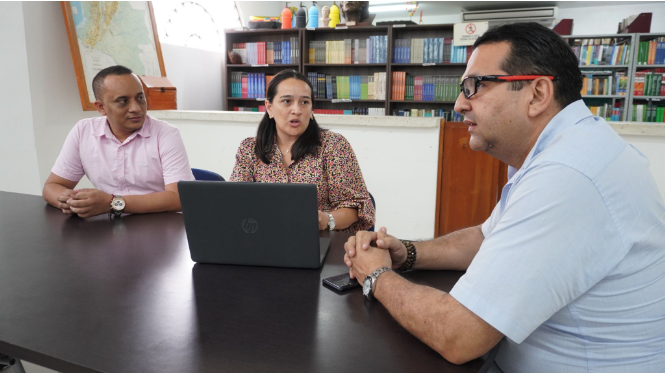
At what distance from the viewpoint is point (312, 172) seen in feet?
6.03

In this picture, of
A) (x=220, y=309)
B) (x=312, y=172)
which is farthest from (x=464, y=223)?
(x=220, y=309)

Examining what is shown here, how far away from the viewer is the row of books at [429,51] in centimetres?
540

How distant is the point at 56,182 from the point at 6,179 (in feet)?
4.80

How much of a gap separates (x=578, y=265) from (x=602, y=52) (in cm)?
625

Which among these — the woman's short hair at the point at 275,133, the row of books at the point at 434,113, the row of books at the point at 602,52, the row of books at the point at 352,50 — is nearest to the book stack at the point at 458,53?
the row of books at the point at 434,113

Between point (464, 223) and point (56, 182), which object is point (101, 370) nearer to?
point (56, 182)

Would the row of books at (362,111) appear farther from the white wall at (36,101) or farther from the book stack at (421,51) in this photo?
the white wall at (36,101)

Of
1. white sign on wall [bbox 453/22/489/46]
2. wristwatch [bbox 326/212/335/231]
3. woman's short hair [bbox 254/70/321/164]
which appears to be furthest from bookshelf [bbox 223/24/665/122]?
wristwatch [bbox 326/212/335/231]

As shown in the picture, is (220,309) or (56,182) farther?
(56,182)

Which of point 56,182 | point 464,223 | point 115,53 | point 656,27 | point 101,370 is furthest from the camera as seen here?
point 656,27

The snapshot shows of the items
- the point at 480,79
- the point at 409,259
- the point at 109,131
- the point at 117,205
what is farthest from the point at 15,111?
the point at 480,79

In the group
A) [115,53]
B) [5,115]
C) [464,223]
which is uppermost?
[115,53]

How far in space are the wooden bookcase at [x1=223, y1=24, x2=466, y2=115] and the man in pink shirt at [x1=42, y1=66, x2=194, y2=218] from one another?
156 inches

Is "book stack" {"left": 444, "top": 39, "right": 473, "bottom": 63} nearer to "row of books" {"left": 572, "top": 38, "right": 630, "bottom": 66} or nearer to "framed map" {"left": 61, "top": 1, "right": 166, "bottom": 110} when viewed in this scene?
"row of books" {"left": 572, "top": 38, "right": 630, "bottom": 66}
